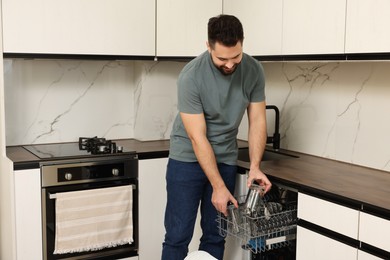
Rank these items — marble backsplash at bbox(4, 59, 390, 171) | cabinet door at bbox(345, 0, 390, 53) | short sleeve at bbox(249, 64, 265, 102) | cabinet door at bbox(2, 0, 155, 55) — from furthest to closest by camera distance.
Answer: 1. cabinet door at bbox(2, 0, 155, 55)
2. marble backsplash at bbox(4, 59, 390, 171)
3. short sleeve at bbox(249, 64, 265, 102)
4. cabinet door at bbox(345, 0, 390, 53)

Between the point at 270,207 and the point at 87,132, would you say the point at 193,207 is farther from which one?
the point at 87,132

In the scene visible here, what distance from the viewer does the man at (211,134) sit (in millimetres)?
A: 2523

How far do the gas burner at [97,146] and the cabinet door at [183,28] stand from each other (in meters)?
0.67

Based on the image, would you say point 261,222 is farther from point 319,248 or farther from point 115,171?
point 115,171

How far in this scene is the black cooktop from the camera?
10.0 feet

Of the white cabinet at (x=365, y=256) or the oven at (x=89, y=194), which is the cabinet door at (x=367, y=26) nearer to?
the white cabinet at (x=365, y=256)

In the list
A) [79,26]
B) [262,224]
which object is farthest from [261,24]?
[262,224]

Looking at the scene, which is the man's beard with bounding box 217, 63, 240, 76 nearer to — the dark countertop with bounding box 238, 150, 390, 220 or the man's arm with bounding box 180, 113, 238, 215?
the man's arm with bounding box 180, 113, 238, 215

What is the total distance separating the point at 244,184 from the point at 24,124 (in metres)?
1.48

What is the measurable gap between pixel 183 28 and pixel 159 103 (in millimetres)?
585

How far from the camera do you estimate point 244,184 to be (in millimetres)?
2936

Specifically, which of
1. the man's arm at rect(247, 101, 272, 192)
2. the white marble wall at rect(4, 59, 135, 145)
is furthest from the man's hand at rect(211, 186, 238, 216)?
the white marble wall at rect(4, 59, 135, 145)

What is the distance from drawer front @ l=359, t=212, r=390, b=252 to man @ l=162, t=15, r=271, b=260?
0.55 m

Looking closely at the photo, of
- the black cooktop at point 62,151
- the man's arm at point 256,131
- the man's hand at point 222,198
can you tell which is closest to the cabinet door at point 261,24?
the man's arm at point 256,131
